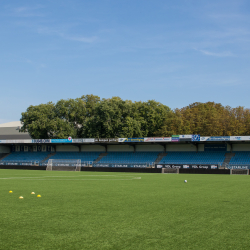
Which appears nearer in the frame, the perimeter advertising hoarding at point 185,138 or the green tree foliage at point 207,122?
the perimeter advertising hoarding at point 185,138

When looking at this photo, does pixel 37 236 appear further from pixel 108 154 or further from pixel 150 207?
pixel 108 154

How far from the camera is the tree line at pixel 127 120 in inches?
2218

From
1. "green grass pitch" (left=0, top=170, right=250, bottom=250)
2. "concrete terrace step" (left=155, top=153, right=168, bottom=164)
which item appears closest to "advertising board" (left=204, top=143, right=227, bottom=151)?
"concrete terrace step" (left=155, top=153, right=168, bottom=164)

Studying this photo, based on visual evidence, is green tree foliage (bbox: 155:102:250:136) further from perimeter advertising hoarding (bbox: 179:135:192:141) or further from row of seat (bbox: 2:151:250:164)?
perimeter advertising hoarding (bbox: 179:135:192:141)

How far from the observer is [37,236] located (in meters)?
5.58

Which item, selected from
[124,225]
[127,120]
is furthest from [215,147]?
[124,225]

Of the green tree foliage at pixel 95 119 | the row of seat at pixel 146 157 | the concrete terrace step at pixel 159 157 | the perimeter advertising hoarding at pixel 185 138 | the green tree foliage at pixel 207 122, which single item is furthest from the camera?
the green tree foliage at pixel 95 119

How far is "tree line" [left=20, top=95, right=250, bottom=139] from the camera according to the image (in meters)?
56.3

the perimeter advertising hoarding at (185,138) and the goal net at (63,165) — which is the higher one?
the perimeter advertising hoarding at (185,138)

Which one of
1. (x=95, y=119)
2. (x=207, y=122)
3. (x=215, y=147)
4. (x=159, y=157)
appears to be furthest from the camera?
(x=95, y=119)

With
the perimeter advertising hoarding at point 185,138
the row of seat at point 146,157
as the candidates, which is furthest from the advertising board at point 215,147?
A: the perimeter advertising hoarding at point 185,138

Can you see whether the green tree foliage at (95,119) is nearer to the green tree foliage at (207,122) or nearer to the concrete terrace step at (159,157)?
the green tree foliage at (207,122)

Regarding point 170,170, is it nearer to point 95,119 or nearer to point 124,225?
point 95,119

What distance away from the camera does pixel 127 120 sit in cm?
5822
